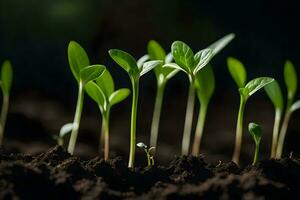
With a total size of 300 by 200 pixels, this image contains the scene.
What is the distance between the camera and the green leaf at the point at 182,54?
131 centimetres

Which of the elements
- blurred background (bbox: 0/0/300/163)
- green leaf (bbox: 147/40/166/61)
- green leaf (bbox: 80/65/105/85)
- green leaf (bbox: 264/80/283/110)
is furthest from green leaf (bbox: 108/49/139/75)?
blurred background (bbox: 0/0/300/163)

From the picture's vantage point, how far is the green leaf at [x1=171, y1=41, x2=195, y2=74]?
1.31 m

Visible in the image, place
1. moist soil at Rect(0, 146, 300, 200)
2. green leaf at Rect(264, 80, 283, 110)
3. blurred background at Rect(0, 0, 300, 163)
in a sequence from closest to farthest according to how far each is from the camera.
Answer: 1. moist soil at Rect(0, 146, 300, 200)
2. green leaf at Rect(264, 80, 283, 110)
3. blurred background at Rect(0, 0, 300, 163)

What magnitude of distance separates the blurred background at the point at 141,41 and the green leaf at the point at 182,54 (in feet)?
3.79

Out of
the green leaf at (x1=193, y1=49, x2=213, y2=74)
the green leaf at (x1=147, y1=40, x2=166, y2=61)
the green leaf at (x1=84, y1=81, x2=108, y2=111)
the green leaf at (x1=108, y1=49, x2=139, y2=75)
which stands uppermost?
the green leaf at (x1=147, y1=40, x2=166, y2=61)

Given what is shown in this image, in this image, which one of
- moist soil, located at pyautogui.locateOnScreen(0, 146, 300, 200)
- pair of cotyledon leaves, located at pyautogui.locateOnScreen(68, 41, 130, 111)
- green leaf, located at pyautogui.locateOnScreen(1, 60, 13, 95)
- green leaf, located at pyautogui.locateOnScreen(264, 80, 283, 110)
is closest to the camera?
moist soil, located at pyautogui.locateOnScreen(0, 146, 300, 200)

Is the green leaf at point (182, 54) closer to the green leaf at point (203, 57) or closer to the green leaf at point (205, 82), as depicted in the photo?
the green leaf at point (203, 57)

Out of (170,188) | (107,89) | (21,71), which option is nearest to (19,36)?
(21,71)

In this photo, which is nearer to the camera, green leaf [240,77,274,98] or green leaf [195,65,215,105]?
green leaf [240,77,274,98]

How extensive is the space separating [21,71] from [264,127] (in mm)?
1195

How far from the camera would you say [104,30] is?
2883 mm

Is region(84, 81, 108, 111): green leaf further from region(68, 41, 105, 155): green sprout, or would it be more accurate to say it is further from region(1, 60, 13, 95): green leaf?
region(1, 60, 13, 95): green leaf

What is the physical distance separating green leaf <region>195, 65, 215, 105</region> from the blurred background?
80cm

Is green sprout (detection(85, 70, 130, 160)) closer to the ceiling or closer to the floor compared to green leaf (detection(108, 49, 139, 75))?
closer to the floor
